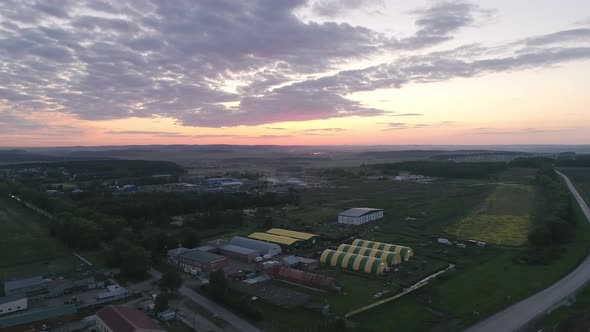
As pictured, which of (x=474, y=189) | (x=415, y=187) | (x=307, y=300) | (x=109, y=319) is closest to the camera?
(x=109, y=319)

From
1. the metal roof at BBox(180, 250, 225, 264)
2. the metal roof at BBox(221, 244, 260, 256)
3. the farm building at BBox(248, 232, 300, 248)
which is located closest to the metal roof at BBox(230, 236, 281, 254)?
the metal roof at BBox(221, 244, 260, 256)

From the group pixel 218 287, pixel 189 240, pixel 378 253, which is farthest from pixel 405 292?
pixel 189 240

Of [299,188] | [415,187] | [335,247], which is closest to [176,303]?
[335,247]

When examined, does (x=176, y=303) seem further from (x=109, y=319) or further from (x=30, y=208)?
(x=30, y=208)

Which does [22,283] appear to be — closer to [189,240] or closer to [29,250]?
[29,250]

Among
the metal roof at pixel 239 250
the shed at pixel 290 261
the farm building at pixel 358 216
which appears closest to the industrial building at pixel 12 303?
the metal roof at pixel 239 250

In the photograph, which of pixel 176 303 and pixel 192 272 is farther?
pixel 192 272

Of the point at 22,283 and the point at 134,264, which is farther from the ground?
the point at 134,264

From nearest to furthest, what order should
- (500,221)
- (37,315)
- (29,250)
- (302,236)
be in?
(37,315), (29,250), (302,236), (500,221)
